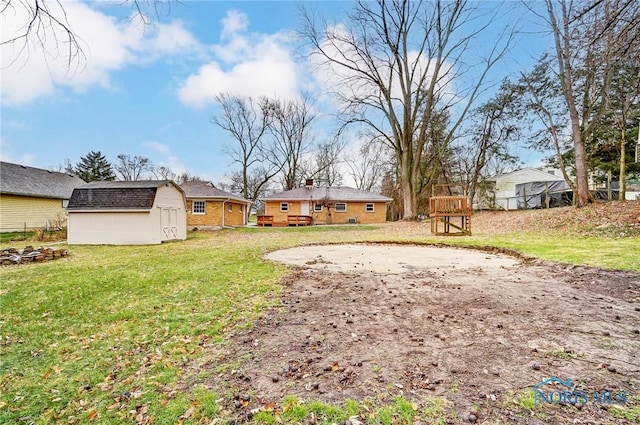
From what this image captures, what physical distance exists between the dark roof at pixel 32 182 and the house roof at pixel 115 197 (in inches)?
312

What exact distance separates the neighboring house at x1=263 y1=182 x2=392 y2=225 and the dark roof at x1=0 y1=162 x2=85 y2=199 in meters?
14.4

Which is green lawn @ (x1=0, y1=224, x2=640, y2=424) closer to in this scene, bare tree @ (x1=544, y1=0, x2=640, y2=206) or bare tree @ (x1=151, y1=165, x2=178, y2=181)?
bare tree @ (x1=544, y1=0, x2=640, y2=206)

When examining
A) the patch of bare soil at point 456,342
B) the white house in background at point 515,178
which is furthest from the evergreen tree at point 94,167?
the white house in background at point 515,178

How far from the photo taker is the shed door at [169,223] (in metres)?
14.6

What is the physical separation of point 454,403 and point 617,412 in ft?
3.03

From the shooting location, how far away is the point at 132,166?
40.3m

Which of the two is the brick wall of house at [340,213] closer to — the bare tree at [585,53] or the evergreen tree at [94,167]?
the bare tree at [585,53]

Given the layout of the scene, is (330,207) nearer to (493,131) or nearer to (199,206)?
(199,206)

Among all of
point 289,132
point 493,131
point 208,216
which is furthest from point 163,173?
point 493,131

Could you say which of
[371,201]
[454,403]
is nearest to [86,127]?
[454,403]

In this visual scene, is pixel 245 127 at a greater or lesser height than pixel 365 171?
greater

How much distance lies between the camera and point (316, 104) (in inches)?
1283

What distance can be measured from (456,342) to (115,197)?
604 inches

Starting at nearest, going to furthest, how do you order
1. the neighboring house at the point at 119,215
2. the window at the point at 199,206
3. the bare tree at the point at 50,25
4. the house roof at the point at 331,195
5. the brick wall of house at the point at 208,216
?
the bare tree at the point at 50,25
the neighboring house at the point at 119,215
the brick wall of house at the point at 208,216
the window at the point at 199,206
the house roof at the point at 331,195
